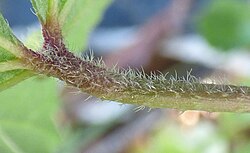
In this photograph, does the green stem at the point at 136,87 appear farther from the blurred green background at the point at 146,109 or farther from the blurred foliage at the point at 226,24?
the blurred foliage at the point at 226,24

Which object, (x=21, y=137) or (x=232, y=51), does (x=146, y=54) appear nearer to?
(x=232, y=51)

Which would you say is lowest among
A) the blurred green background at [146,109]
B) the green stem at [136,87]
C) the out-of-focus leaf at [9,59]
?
the blurred green background at [146,109]

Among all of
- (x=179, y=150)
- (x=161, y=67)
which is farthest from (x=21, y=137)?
(x=161, y=67)

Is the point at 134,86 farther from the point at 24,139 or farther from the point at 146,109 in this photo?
the point at 146,109

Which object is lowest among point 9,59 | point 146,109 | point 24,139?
point 146,109

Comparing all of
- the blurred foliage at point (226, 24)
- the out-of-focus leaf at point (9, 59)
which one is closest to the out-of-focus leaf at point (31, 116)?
the out-of-focus leaf at point (9, 59)

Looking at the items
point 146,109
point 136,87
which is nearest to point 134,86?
point 136,87
